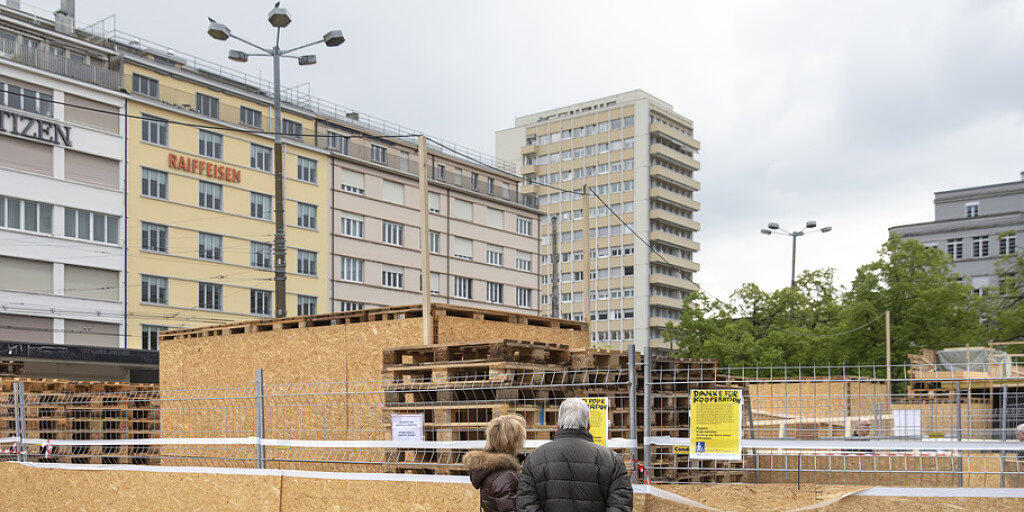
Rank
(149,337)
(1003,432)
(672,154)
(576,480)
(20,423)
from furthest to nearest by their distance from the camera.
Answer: (672,154) < (149,337) < (20,423) < (1003,432) < (576,480)

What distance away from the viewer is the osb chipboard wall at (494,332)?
519 inches

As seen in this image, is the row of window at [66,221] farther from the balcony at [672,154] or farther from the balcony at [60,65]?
the balcony at [672,154]

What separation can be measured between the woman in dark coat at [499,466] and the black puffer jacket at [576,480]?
597 millimetres

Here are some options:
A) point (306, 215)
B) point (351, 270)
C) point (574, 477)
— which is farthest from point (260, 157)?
point (574, 477)

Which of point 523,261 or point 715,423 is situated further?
point 523,261

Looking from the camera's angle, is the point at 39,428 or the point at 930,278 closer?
the point at 39,428

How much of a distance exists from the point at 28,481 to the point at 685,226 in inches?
3770

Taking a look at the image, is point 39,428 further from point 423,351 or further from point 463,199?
point 463,199

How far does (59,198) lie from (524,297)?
123 feet

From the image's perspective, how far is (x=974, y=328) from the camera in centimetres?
3956

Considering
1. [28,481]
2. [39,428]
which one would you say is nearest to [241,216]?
[39,428]

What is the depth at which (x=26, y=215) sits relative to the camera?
44219 mm

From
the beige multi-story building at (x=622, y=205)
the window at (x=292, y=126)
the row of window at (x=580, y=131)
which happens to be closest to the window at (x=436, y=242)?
the window at (x=292, y=126)

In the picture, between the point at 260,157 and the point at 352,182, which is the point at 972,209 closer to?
the point at 352,182
